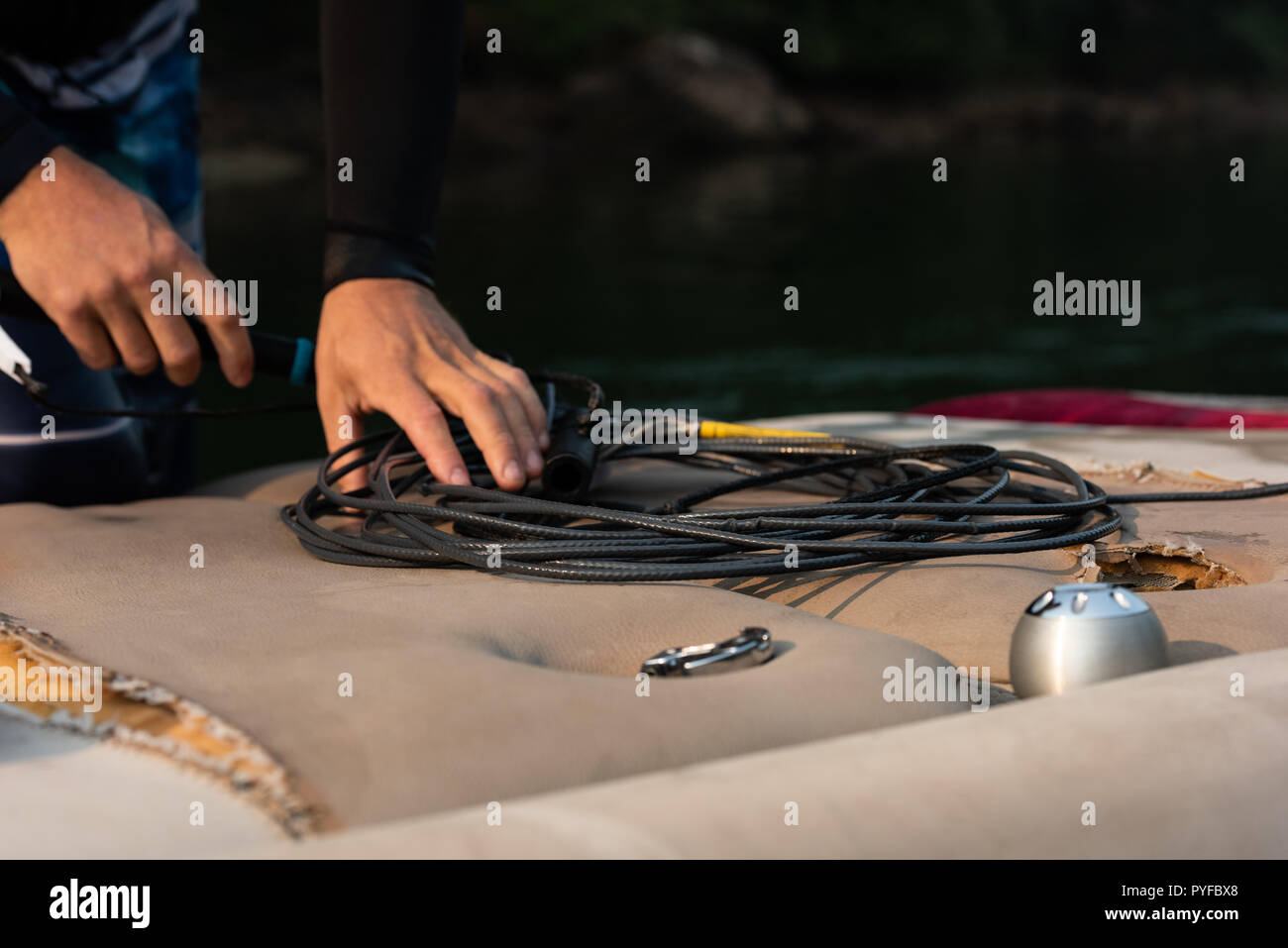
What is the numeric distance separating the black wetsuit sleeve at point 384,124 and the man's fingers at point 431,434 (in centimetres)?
19

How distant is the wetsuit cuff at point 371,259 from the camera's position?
1373mm

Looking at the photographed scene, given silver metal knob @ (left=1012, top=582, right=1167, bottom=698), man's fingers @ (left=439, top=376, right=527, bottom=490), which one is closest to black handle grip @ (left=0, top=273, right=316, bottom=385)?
man's fingers @ (left=439, top=376, right=527, bottom=490)

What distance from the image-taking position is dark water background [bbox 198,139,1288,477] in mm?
4340

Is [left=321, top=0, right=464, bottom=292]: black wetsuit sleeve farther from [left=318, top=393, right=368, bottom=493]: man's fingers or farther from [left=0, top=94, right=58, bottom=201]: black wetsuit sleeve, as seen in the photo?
[left=0, top=94, right=58, bottom=201]: black wetsuit sleeve

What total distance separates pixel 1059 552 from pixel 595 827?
66 centimetres

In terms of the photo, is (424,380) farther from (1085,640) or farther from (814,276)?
(814,276)

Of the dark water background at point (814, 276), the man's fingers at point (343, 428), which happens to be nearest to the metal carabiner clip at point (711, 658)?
the man's fingers at point (343, 428)

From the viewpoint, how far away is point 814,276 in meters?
6.45

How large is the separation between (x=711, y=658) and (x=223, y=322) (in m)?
0.66

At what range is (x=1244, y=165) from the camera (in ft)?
40.4

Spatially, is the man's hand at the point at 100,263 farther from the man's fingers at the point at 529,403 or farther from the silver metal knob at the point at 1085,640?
the silver metal knob at the point at 1085,640

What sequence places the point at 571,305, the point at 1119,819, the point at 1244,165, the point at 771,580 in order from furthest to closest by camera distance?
the point at 1244,165
the point at 571,305
the point at 771,580
the point at 1119,819

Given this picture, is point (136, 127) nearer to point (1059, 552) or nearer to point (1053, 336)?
point (1059, 552)
